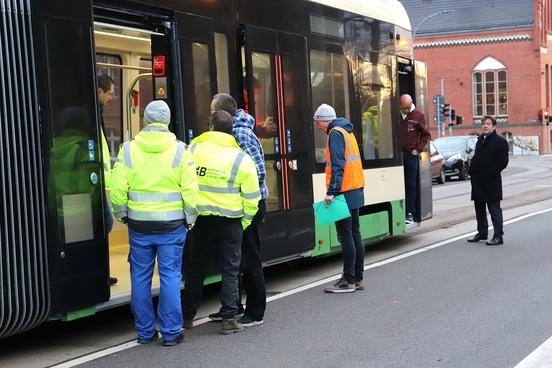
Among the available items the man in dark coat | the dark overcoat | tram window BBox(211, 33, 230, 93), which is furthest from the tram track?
tram window BBox(211, 33, 230, 93)

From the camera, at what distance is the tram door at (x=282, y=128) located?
8.00m

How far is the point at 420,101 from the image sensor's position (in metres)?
12.5

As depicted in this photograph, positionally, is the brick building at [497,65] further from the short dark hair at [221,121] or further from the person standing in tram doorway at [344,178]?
the short dark hair at [221,121]

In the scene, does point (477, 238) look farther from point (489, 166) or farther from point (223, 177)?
point (223, 177)

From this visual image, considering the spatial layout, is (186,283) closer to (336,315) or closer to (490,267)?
(336,315)

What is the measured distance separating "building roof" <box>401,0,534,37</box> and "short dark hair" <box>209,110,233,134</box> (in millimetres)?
55784

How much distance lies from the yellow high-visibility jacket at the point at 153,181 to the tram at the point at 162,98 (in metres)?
0.17

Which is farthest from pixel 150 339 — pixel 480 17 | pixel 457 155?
pixel 480 17

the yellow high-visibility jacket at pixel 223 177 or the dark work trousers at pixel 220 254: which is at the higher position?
the yellow high-visibility jacket at pixel 223 177

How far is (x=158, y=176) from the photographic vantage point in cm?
613

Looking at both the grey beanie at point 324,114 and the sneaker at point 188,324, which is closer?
the sneaker at point 188,324

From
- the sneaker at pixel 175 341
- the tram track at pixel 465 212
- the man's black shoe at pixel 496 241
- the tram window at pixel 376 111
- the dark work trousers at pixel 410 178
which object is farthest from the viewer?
the tram track at pixel 465 212

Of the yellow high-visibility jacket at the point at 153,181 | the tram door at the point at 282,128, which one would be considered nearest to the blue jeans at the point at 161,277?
the yellow high-visibility jacket at the point at 153,181

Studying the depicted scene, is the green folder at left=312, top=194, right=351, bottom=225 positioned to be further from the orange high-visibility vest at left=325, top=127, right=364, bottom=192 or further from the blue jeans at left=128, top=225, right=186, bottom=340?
the blue jeans at left=128, top=225, right=186, bottom=340
